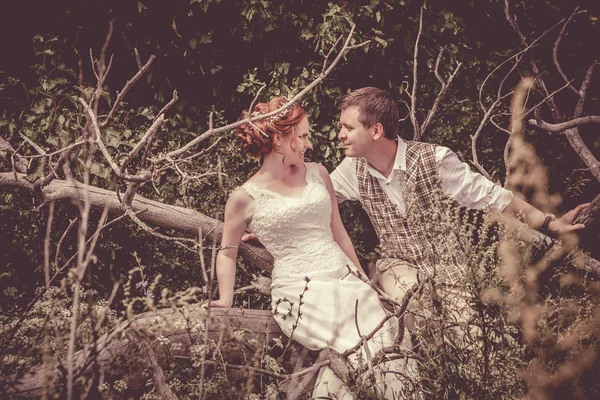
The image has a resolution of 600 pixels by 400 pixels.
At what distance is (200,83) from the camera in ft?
14.5

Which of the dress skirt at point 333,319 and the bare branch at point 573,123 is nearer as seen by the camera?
the dress skirt at point 333,319

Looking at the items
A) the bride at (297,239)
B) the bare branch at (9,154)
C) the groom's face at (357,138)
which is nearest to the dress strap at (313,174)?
the bride at (297,239)

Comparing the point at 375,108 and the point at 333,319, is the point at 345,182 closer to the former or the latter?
the point at 375,108

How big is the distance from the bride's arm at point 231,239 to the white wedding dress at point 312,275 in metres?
0.06

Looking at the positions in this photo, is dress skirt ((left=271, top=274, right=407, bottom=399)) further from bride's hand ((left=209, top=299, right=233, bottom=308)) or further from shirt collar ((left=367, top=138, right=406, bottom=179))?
shirt collar ((left=367, top=138, right=406, bottom=179))

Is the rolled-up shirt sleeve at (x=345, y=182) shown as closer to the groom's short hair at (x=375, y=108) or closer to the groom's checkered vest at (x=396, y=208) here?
the groom's checkered vest at (x=396, y=208)

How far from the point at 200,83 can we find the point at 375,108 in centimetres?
155

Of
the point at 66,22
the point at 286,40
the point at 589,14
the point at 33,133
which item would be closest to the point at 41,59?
the point at 66,22

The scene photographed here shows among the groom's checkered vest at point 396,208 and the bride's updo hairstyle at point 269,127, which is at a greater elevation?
the bride's updo hairstyle at point 269,127

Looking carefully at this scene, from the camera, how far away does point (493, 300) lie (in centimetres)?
222

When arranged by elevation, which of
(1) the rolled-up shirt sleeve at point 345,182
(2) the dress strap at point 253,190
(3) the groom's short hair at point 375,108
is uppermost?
(3) the groom's short hair at point 375,108

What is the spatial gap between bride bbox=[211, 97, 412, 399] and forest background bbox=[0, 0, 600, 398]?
66cm

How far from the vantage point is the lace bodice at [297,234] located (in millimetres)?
3283

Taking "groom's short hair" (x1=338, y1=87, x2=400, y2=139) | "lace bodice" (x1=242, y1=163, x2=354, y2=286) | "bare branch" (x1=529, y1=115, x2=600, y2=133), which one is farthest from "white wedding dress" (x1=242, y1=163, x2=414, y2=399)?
"bare branch" (x1=529, y1=115, x2=600, y2=133)
